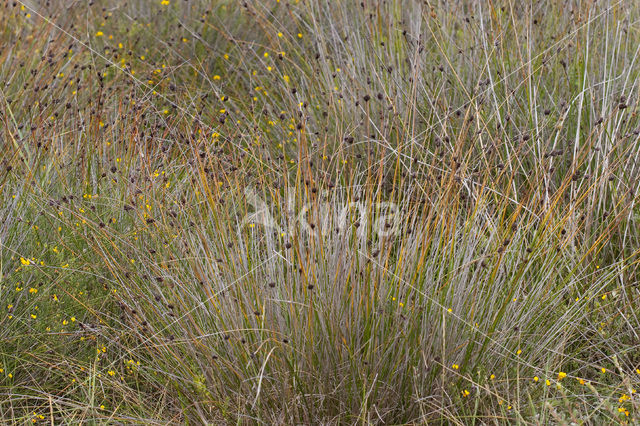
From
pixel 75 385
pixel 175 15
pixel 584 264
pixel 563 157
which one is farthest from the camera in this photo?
pixel 175 15

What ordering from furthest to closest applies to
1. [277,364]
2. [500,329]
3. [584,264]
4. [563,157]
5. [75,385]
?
1. [563,157]
2. [584,264]
3. [75,385]
4. [500,329]
5. [277,364]

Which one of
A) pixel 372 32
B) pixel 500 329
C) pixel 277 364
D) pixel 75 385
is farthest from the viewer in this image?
pixel 372 32

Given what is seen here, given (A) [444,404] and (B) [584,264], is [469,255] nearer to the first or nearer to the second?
(A) [444,404]

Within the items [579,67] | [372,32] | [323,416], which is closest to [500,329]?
[323,416]

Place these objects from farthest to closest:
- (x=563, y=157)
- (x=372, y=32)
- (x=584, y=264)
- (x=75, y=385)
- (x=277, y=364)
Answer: (x=372, y=32)
(x=563, y=157)
(x=584, y=264)
(x=75, y=385)
(x=277, y=364)

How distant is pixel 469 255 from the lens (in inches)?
107

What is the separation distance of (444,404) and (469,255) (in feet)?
1.62

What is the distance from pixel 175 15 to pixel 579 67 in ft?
9.42

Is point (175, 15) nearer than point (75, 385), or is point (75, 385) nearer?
point (75, 385)

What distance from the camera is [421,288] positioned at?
263 cm

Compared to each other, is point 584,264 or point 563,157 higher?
point 563,157

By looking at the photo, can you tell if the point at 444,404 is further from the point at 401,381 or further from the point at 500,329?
the point at 500,329

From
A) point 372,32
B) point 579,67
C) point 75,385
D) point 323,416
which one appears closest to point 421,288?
point 323,416

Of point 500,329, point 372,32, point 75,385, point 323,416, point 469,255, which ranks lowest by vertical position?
point 75,385
